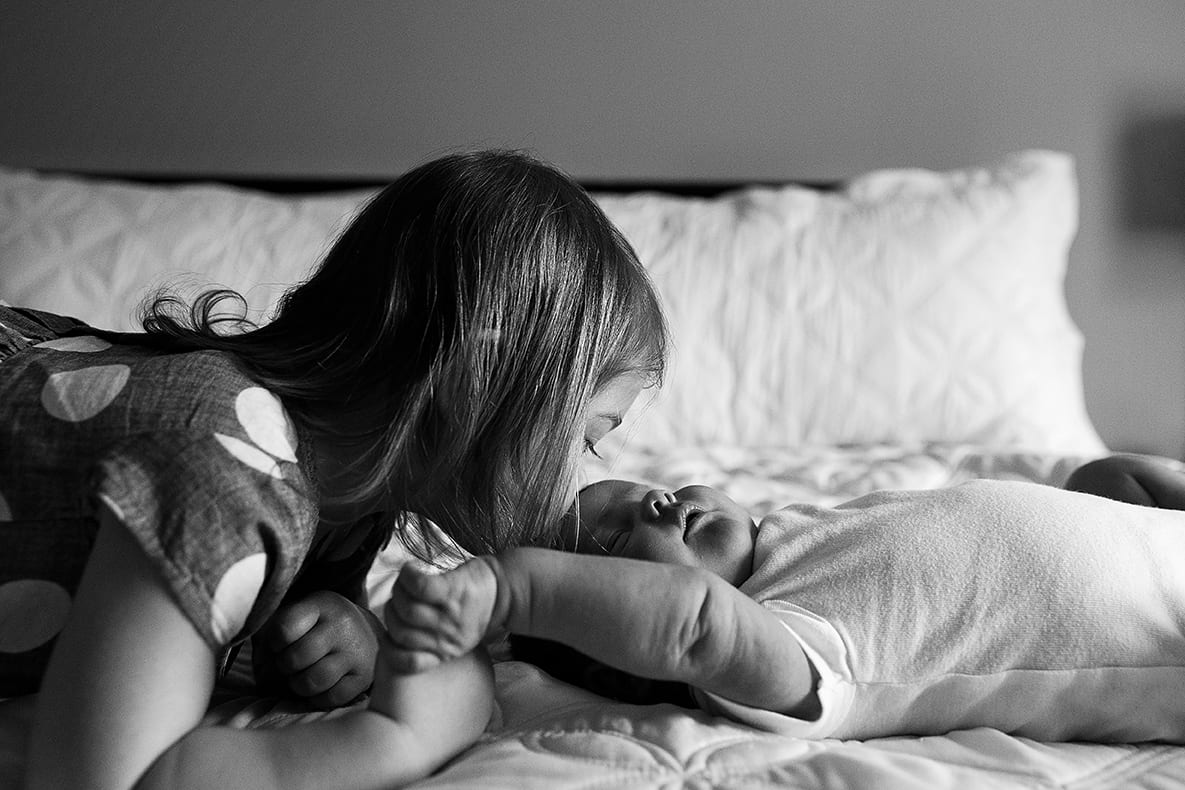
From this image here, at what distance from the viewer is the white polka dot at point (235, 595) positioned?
0.64 m

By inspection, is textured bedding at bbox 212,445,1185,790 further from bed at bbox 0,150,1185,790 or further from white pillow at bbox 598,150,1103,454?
white pillow at bbox 598,150,1103,454

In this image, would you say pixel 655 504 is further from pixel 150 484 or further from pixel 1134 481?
pixel 1134 481

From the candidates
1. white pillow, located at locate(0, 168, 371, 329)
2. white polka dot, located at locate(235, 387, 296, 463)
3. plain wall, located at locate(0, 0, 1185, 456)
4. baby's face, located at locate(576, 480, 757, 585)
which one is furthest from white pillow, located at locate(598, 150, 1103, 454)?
white polka dot, located at locate(235, 387, 296, 463)

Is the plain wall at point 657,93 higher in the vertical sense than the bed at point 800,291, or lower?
higher

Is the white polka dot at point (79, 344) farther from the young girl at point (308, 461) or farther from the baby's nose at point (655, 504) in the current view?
the baby's nose at point (655, 504)

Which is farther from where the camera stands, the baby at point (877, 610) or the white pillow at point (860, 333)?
the white pillow at point (860, 333)

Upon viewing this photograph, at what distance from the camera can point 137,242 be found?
1785mm

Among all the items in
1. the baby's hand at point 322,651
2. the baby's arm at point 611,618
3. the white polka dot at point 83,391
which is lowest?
the baby's hand at point 322,651

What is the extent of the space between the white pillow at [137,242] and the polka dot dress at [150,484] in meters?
0.90

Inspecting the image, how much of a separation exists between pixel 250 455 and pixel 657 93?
1.78 meters

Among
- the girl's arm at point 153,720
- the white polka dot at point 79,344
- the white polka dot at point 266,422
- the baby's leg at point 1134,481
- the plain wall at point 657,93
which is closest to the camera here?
the girl's arm at point 153,720

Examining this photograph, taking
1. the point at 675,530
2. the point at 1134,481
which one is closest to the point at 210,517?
the point at 675,530

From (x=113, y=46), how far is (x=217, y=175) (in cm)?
32

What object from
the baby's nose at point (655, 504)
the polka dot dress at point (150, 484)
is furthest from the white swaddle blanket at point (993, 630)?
the polka dot dress at point (150, 484)
